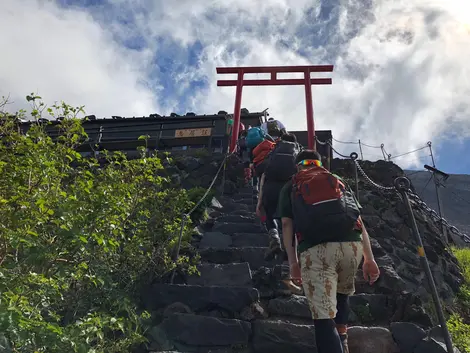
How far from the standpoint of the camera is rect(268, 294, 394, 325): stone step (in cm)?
373

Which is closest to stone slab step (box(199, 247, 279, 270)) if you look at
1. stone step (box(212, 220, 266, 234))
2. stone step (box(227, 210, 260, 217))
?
stone step (box(212, 220, 266, 234))

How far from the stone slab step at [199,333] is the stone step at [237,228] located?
2.66 m

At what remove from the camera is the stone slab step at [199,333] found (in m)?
3.42

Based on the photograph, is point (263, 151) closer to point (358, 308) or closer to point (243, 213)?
point (243, 213)

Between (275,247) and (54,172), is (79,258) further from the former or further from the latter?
(275,247)

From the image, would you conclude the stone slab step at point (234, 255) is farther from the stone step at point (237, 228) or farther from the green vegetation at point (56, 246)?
the green vegetation at point (56, 246)

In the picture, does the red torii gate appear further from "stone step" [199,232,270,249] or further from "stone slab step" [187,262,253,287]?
"stone slab step" [187,262,253,287]

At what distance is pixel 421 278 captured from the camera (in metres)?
5.87

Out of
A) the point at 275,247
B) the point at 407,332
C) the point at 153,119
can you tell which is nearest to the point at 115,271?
the point at 275,247

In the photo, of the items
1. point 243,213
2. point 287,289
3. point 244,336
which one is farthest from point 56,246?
point 243,213

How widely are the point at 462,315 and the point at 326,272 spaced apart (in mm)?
3722

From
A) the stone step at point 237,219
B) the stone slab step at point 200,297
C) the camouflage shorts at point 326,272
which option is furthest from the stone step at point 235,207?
the camouflage shorts at point 326,272

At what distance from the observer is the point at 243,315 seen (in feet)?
12.2

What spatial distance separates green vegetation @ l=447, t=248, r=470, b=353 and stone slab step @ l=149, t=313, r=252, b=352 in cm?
197
